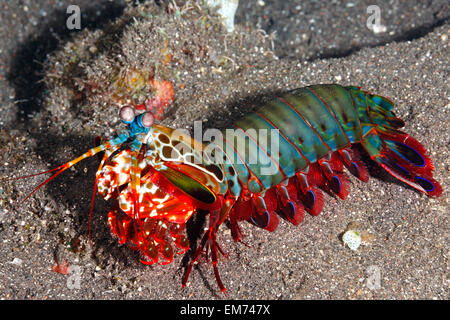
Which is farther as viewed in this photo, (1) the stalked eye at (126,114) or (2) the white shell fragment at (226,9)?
(2) the white shell fragment at (226,9)

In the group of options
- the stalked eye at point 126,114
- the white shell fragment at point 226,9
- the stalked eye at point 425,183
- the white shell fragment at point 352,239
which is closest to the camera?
the stalked eye at point 126,114

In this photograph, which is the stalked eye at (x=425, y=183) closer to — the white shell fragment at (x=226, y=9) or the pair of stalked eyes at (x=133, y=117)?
the pair of stalked eyes at (x=133, y=117)

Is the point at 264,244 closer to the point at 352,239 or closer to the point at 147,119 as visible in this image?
the point at 352,239

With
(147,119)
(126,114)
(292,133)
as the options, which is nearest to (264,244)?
(292,133)

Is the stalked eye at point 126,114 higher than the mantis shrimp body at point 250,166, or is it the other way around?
the stalked eye at point 126,114

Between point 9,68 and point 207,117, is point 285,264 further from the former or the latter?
point 9,68

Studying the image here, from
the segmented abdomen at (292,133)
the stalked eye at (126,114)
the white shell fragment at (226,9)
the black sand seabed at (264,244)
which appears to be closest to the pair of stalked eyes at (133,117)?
the stalked eye at (126,114)

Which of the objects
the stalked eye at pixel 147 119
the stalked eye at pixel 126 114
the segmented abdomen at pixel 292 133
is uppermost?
the stalked eye at pixel 126 114
